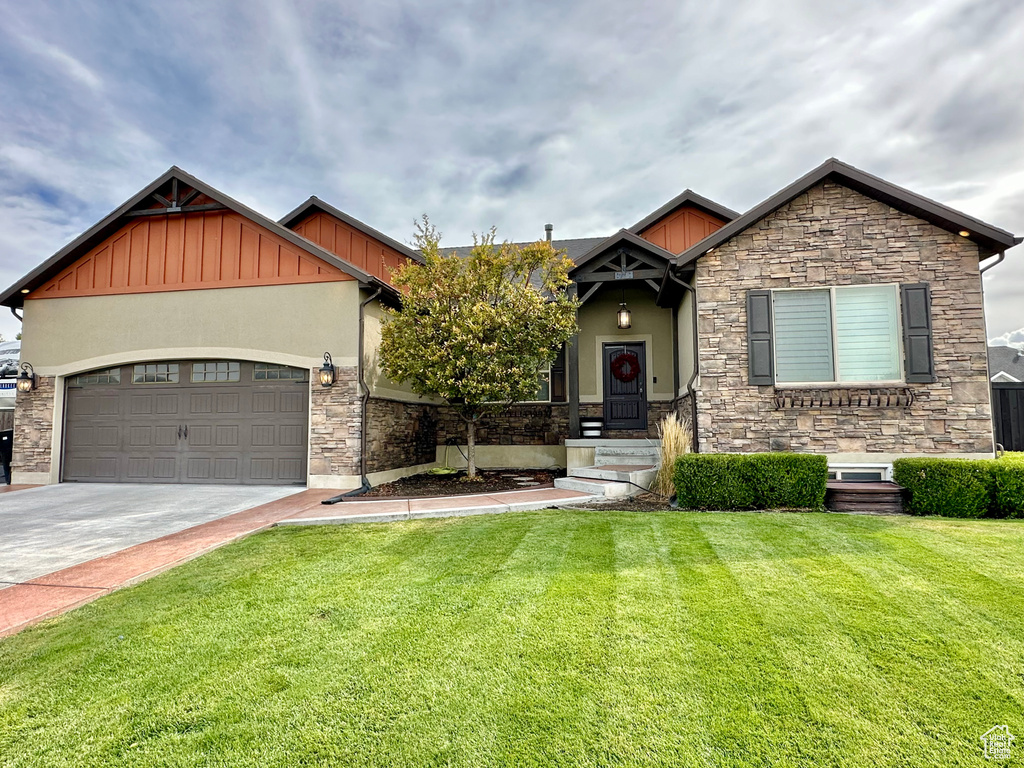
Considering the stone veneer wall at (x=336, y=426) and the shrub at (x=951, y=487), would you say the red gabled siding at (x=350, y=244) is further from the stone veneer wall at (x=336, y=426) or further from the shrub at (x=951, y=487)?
the shrub at (x=951, y=487)

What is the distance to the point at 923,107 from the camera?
29.1ft

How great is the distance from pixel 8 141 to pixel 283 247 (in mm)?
7854

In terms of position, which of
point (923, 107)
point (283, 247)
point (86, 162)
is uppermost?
point (86, 162)

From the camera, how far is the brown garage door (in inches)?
362

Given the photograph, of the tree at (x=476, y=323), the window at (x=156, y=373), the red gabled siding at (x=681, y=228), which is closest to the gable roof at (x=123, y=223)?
the tree at (x=476, y=323)

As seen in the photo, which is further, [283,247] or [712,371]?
[283,247]

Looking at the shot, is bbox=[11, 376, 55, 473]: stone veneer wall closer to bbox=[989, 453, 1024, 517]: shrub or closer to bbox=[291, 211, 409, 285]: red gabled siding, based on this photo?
bbox=[291, 211, 409, 285]: red gabled siding

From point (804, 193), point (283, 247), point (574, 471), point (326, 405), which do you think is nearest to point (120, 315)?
A: point (283, 247)

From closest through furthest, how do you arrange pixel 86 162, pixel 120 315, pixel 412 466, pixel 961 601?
pixel 961 601, pixel 120 315, pixel 412 466, pixel 86 162

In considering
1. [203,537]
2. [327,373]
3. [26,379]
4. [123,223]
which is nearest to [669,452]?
[327,373]

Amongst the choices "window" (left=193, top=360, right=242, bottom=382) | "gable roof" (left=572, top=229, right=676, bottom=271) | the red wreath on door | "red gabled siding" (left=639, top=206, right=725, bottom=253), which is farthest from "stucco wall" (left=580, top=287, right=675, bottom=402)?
"window" (left=193, top=360, right=242, bottom=382)

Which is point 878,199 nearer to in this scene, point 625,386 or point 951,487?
point 951,487

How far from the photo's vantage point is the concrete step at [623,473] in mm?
7996

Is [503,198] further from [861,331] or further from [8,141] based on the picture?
[8,141]
